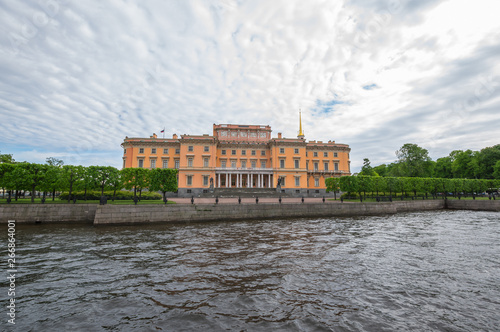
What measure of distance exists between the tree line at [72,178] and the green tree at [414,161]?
56554 millimetres

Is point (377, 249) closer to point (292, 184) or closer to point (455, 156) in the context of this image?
point (292, 184)

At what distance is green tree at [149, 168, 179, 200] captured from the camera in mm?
27837

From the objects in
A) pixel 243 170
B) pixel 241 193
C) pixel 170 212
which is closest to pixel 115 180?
pixel 170 212

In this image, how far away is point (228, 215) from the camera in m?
22.0

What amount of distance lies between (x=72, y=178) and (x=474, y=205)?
51438 millimetres

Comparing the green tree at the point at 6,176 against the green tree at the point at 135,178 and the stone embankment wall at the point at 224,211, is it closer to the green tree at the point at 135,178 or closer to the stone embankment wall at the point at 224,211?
the green tree at the point at 135,178

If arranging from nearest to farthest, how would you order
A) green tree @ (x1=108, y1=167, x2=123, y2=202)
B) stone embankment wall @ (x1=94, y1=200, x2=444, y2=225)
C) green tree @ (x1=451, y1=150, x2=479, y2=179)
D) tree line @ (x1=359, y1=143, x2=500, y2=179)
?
stone embankment wall @ (x1=94, y1=200, x2=444, y2=225) → green tree @ (x1=108, y1=167, x2=123, y2=202) → tree line @ (x1=359, y1=143, x2=500, y2=179) → green tree @ (x1=451, y1=150, x2=479, y2=179)

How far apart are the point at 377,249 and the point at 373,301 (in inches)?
238

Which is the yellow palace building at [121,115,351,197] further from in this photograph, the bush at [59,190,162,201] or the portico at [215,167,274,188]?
the bush at [59,190,162,201]

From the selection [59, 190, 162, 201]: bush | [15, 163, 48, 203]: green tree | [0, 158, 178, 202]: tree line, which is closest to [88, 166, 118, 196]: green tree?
[0, 158, 178, 202]: tree line

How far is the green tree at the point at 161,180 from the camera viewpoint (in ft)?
91.3

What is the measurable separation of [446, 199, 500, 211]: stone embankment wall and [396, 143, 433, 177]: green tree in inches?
936

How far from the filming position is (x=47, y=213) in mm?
18938

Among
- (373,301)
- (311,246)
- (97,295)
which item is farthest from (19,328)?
(311,246)
